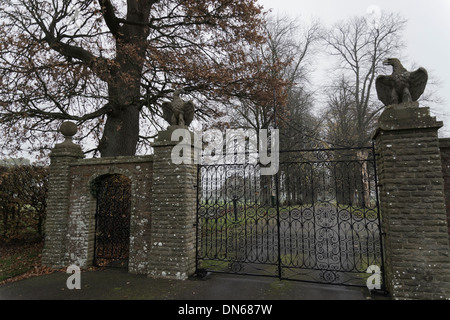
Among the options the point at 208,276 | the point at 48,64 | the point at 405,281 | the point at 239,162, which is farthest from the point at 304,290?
the point at 48,64

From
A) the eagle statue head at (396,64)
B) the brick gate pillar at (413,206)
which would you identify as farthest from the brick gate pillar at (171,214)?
the eagle statue head at (396,64)

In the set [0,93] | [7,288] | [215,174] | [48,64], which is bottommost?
[7,288]

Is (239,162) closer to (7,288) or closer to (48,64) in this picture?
(7,288)

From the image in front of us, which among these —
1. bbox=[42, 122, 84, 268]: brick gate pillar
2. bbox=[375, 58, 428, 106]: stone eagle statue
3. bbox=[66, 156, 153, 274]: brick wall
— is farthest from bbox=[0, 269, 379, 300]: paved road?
bbox=[375, 58, 428, 106]: stone eagle statue

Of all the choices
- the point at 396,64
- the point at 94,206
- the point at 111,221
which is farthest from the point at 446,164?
the point at 94,206

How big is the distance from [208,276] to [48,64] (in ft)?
22.4

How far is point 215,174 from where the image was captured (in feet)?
19.0

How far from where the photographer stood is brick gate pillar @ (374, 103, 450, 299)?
153 inches

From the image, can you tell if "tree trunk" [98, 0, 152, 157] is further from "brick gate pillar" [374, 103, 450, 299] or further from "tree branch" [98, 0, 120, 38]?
"brick gate pillar" [374, 103, 450, 299]

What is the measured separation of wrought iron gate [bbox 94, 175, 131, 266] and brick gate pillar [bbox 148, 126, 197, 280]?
1481 mm

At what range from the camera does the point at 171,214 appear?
534cm

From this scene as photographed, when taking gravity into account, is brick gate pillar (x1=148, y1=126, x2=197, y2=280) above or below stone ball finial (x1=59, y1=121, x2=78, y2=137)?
below

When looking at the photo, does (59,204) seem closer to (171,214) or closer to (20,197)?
(20,197)

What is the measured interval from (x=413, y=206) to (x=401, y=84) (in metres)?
2.12
